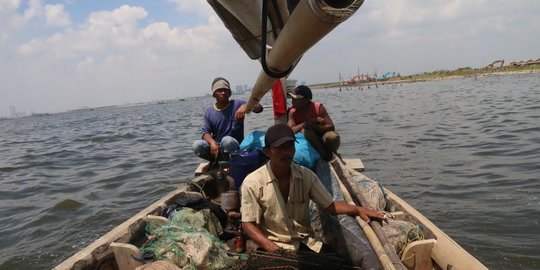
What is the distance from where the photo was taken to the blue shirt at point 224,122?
636cm

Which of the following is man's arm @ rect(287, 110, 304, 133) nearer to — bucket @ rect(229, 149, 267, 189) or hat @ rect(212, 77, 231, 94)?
bucket @ rect(229, 149, 267, 189)

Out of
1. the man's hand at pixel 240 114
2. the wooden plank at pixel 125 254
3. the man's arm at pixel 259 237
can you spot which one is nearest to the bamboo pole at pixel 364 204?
the man's arm at pixel 259 237

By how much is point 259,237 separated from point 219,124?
3350mm

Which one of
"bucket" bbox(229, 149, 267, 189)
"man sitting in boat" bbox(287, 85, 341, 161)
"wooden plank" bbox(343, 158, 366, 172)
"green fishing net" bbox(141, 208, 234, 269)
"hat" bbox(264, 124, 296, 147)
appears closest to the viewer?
"hat" bbox(264, 124, 296, 147)

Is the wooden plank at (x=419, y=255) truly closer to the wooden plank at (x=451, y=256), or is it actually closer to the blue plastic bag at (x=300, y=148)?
the wooden plank at (x=451, y=256)

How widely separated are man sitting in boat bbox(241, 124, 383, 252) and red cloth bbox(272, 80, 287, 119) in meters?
2.86

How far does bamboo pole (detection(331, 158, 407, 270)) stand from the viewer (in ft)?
9.29

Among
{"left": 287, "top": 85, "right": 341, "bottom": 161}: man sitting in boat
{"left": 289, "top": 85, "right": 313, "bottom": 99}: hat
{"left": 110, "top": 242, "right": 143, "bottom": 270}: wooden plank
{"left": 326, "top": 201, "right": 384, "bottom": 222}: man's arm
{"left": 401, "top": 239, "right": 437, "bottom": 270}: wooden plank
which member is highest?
{"left": 289, "top": 85, "right": 313, "bottom": 99}: hat

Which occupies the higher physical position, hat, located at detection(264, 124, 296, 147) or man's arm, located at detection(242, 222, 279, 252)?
hat, located at detection(264, 124, 296, 147)

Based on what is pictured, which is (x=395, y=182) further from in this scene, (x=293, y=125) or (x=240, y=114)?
(x=240, y=114)

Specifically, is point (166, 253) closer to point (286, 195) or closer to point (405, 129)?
point (286, 195)

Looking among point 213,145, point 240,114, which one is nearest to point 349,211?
point 240,114

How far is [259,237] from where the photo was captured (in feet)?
10.8

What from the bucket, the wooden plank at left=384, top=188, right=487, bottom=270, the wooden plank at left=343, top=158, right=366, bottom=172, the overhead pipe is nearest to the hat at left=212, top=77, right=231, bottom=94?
the bucket
